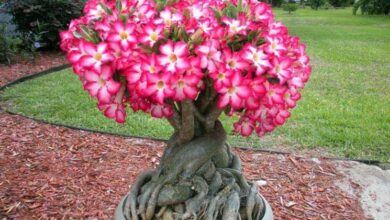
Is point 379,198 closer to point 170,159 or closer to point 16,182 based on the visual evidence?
point 170,159

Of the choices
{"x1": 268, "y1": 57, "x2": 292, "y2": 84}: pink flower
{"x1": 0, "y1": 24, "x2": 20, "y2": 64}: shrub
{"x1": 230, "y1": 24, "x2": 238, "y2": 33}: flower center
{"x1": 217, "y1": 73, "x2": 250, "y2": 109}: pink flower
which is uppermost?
{"x1": 230, "y1": 24, "x2": 238, "y2": 33}: flower center

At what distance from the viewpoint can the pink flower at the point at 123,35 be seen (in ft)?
4.50

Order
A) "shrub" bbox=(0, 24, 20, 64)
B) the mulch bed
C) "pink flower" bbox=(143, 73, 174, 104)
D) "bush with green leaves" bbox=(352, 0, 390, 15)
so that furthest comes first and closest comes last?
1. "bush with green leaves" bbox=(352, 0, 390, 15)
2. "shrub" bbox=(0, 24, 20, 64)
3. the mulch bed
4. "pink flower" bbox=(143, 73, 174, 104)

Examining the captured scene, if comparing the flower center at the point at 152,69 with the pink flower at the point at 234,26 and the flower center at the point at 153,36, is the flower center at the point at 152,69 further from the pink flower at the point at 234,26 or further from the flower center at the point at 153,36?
the pink flower at the point at 234,26

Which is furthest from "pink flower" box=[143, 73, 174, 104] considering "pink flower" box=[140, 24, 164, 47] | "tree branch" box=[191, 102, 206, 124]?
"tree branch" box=[191, 102, 206, 124]

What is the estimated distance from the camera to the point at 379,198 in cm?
324

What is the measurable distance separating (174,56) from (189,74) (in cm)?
7

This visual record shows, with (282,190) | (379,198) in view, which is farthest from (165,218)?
(379,198)

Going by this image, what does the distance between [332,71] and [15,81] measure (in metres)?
4.88

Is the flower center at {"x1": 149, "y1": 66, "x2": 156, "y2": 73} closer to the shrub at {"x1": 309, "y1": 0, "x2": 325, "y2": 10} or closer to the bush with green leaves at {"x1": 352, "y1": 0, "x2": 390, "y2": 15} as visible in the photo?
the bush with green leaves at {"x1": 352, "y1": 0, "x2": 390, "y2": 15}

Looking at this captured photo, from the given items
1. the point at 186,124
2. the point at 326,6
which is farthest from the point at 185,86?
the point at 326,6

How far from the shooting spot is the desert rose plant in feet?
4.46

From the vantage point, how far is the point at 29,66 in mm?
7332

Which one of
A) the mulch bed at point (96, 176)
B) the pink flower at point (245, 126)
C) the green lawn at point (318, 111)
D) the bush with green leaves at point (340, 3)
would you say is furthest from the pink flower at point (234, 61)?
the bush with green leaves at point (340, 3)
